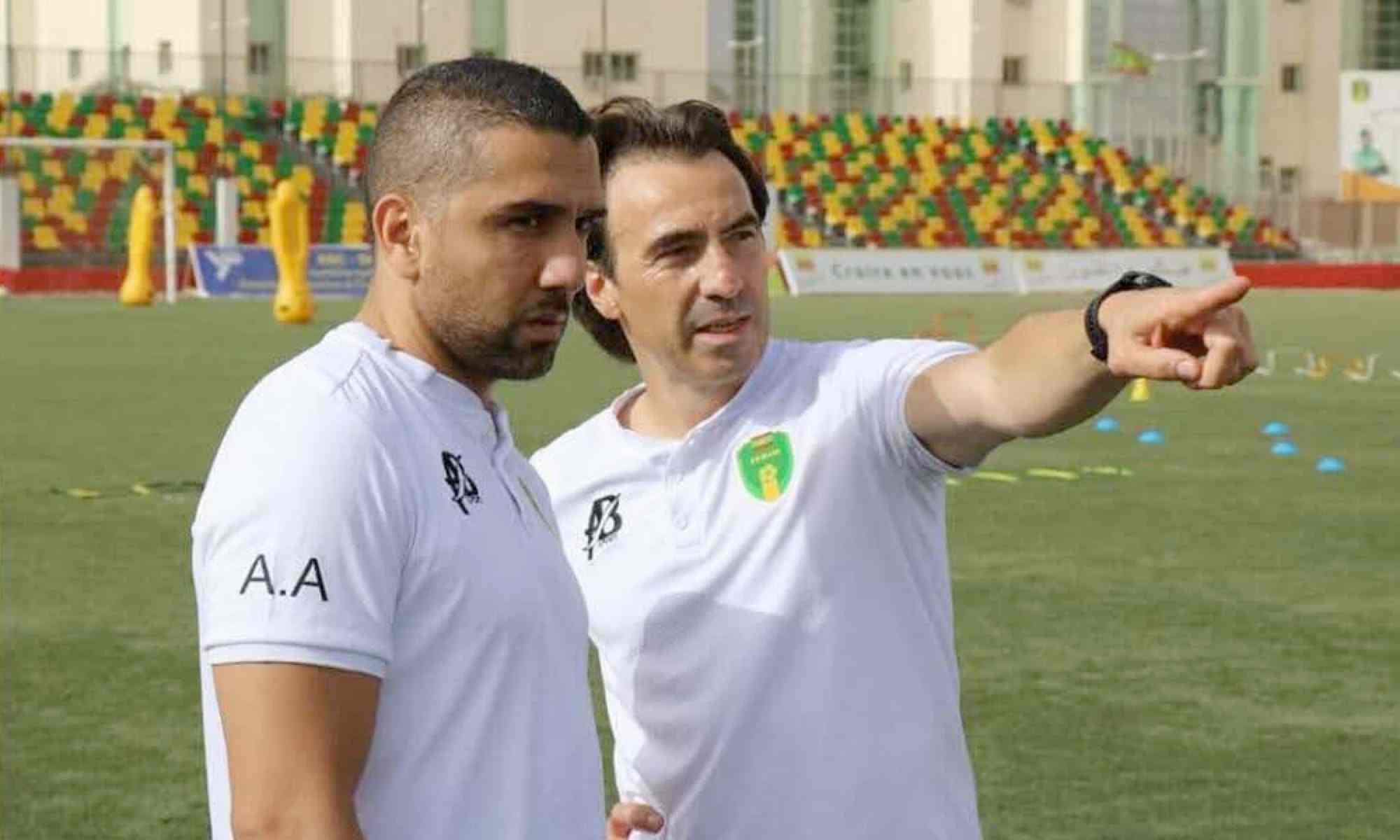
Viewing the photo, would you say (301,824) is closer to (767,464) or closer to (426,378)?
(426,378)

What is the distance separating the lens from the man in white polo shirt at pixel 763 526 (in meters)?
3.57

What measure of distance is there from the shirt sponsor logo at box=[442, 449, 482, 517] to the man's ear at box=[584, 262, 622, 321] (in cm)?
122

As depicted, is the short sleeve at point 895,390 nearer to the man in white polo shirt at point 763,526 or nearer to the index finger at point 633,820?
the man in white polo shirt at point 763,526

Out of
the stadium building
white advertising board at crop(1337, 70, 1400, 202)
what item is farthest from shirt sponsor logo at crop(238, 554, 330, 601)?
white advertising board at crop(1337, 70, 1400, 202)

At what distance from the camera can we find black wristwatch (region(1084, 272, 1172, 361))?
3.19 meters

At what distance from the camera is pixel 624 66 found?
66.8 meters

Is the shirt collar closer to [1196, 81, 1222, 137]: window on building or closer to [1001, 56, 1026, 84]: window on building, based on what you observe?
[1001, 56, 1026, 84]: window on building

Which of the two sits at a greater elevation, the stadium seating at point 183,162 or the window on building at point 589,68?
the window on building at point 589,68

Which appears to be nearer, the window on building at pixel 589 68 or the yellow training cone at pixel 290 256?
the yellow training cone at pixel 290 256

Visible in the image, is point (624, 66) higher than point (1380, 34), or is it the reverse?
point (1380, 34)

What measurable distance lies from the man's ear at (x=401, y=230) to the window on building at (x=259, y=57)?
62316 millimetres

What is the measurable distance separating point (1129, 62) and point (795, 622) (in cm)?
6499

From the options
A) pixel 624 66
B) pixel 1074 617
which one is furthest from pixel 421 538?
pixel 624 66

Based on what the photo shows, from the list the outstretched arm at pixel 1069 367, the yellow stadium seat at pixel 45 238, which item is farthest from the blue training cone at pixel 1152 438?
the yellow stadium seat at pixel 45 238
